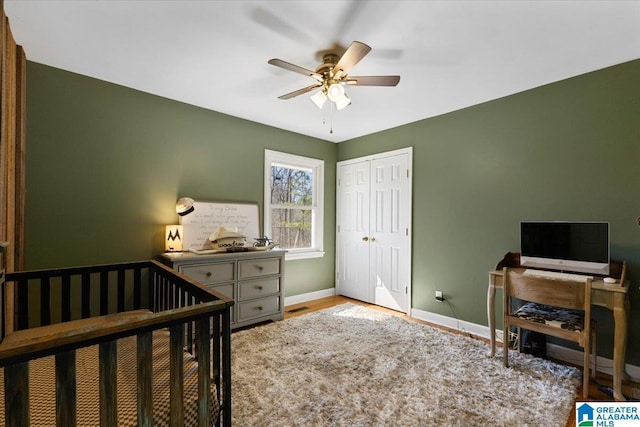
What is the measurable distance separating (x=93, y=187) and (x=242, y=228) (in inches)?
58.5

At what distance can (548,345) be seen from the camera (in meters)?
2.56

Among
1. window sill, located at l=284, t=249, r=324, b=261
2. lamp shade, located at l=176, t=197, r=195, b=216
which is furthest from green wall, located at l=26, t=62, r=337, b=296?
window sill, located at l=284, t=249, r=324, b=261

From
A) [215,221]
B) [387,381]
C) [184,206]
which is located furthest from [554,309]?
[184,206]

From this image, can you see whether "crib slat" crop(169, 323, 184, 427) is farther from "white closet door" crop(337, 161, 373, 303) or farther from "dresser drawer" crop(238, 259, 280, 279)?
"white closet door" crop(337, 161, 373, 303)

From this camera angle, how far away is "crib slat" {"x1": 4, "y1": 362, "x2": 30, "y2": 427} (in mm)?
749

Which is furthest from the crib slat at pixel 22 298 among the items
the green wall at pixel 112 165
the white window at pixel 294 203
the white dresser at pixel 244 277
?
the white window at pixel 294 203

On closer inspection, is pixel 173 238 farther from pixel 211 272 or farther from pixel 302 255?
pixel 302 255

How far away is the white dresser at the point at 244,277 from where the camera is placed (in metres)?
2.77

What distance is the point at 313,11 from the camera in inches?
68.1

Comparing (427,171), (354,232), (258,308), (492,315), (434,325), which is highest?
(427,171)

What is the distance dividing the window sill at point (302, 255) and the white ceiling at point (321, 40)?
6.89ft

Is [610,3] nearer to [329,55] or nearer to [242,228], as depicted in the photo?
[329,55]

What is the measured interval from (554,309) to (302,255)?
2.79 m

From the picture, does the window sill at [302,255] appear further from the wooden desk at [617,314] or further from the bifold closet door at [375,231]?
the wooden desk at [617,314]
